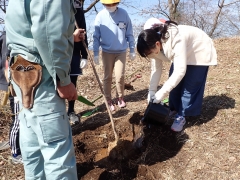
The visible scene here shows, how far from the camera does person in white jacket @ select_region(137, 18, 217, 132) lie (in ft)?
8.59

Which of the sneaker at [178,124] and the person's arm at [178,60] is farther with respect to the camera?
the sneaker at [178,124]

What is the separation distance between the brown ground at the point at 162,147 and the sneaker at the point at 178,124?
62 millimetres

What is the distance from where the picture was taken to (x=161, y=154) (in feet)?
8.97

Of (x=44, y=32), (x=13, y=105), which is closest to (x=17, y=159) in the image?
(x=13, y=105)

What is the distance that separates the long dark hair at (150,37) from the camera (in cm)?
254

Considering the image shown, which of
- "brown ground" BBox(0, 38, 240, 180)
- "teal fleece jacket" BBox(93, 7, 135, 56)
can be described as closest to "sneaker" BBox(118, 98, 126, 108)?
"brown ground" BBox(0, 38, 240, 180)

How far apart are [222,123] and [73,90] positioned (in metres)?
2.10

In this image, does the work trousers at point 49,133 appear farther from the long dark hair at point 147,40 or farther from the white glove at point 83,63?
the white glove at point 83,63

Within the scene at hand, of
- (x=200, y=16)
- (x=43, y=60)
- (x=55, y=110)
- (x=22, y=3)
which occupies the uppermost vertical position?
(x=22, y=3)

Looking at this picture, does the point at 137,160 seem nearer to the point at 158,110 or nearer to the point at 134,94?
the point at 158,110

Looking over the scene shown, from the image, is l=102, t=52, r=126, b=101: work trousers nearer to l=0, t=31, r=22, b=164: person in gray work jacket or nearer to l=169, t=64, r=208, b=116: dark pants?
l=169, t=64, r=208, b=116: dark pants

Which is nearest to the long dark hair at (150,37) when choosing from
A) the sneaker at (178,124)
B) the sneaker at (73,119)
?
the sneaker at (178,124)

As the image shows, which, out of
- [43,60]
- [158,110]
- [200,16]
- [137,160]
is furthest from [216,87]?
[200,16]

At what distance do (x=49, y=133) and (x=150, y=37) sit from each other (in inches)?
55.3
